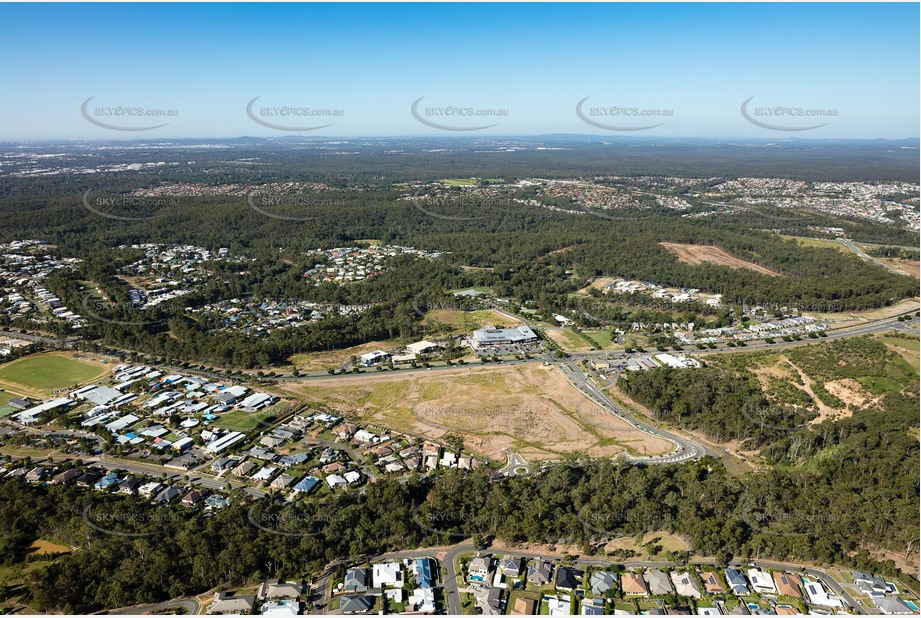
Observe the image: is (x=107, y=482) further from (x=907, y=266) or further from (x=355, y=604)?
(x=907, y=266)

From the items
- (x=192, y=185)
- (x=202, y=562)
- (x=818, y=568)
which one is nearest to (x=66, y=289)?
(x=202, y=562)

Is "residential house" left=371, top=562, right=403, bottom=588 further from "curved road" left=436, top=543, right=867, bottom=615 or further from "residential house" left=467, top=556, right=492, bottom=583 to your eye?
"residential house" left=467, top=556, right=492, bottom=583

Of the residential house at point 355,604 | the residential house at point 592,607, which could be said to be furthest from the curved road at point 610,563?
the residential house at point 355,604

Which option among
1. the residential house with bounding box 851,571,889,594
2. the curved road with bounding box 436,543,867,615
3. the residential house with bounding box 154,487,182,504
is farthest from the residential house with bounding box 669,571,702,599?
the residential house with bounding box 154,487,182,504

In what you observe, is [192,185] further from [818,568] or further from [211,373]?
[818,568]

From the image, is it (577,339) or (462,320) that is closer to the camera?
(577,339)

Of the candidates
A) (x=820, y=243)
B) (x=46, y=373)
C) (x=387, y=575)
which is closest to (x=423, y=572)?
(x=387, y=575)
